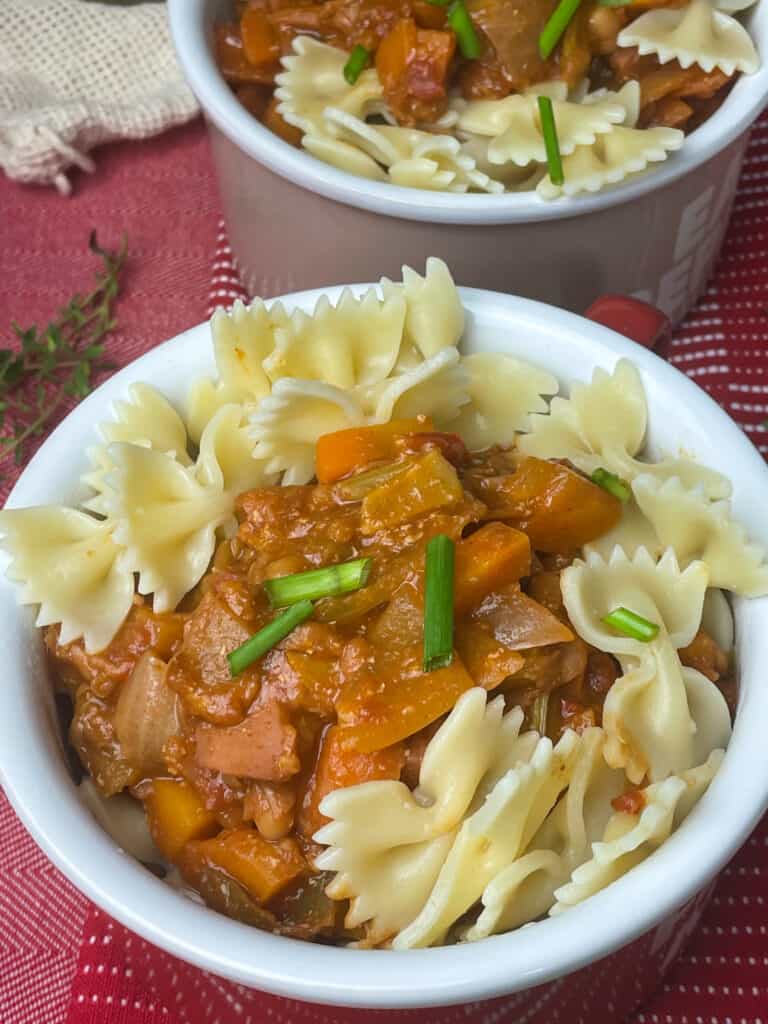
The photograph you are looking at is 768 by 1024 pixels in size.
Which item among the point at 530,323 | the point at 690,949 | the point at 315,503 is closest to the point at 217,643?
the point at 315,503

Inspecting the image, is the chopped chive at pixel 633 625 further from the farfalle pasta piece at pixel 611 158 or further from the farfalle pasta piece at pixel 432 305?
the farfalle pasta piece at pixel 611 158

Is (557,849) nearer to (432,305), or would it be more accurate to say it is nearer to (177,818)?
(177,818)

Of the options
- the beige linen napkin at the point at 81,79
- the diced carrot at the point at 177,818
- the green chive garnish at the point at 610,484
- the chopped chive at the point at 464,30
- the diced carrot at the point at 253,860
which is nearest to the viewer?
the diced carrot at the point at 253,860

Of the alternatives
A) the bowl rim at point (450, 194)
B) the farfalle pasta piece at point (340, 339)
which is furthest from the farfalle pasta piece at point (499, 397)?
the bowl rim at point (450, 194)

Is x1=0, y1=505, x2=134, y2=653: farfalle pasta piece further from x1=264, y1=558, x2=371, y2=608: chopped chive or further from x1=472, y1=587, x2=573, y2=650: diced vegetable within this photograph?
x1=472, y1=587, x2=573, y2=650: diced vegetable

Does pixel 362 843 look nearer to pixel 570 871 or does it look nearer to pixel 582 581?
pixel 570 871

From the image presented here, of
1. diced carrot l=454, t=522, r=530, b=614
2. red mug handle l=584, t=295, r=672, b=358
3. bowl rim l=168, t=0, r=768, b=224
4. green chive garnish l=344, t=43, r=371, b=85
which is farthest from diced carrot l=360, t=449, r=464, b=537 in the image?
green chive garnish l=344, t=43, r=371, b=85
